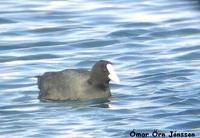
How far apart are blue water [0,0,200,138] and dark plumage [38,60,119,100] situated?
0.74 ft

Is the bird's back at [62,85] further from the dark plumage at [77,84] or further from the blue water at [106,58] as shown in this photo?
the blue water at [106,58]

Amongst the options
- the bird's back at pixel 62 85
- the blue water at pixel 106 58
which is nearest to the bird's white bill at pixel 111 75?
the blue water at pixel 106 58

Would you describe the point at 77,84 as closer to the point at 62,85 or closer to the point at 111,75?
the point at 62,85

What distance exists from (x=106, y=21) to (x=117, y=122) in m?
9.15

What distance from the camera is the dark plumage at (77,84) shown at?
1378 cm

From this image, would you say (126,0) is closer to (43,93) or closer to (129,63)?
(129,63)

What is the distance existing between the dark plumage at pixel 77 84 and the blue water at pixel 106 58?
8.9 inches

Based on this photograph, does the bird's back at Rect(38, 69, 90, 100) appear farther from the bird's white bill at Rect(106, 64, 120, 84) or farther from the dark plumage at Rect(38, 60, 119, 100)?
the bird's white bill at Rect(106, 64, 120, 84)

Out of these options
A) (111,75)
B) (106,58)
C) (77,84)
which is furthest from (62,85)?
(106,58)

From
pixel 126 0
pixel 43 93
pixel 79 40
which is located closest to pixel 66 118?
pixel 43 93

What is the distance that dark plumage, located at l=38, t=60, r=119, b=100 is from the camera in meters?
13.8

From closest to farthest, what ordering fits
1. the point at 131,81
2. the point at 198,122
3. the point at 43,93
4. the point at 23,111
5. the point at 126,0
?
the point at 198,122 → the point at 23,111 → the point at 43,93 → the point at 131,81 → the point at 126,0

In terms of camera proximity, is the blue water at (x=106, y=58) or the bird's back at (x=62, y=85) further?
the bird's back at (x=62, y=85)

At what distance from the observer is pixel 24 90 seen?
14219 mm
